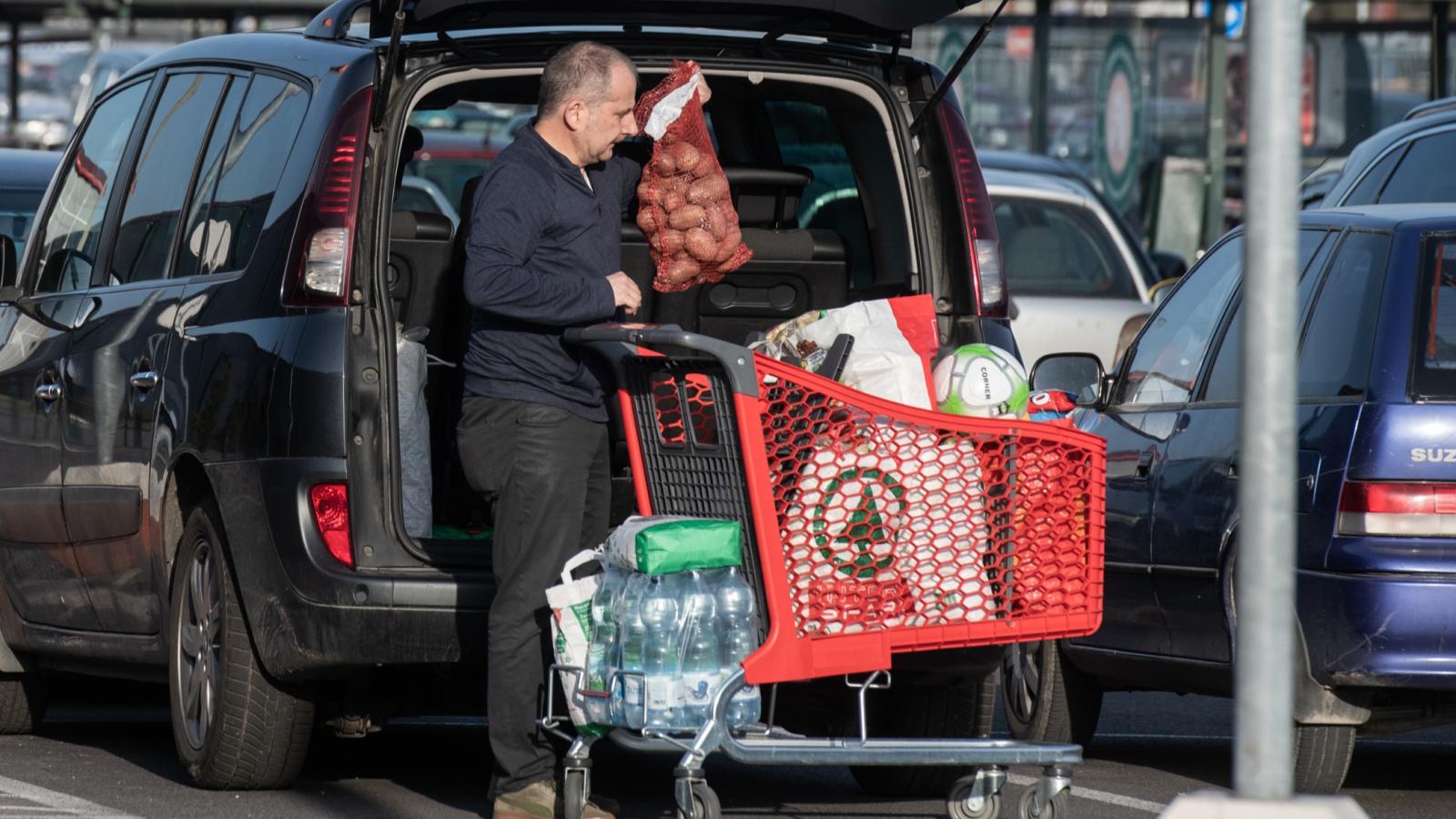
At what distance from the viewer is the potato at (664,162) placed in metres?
6.50

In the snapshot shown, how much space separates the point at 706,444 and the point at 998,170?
9514mm

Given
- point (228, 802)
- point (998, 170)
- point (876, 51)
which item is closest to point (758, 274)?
point (876, 51)

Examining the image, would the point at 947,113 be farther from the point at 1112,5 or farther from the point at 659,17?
the point at 1112,5

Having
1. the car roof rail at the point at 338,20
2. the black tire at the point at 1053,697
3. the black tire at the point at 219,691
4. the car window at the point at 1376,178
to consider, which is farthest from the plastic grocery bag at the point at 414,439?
the car window at the point at 1376,178

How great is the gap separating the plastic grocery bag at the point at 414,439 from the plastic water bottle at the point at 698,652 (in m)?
1.17

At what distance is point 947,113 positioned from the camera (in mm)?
6730

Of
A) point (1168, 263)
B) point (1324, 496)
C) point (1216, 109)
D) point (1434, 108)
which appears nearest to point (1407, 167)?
point (1434, 108)

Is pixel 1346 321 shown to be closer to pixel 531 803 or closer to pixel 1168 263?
pixel 531 803

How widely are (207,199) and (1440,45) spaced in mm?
17590

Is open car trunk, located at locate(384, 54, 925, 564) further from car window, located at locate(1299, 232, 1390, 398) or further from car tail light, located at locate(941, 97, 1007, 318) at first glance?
car window, located at locate(1299, 232, 1390, 398)

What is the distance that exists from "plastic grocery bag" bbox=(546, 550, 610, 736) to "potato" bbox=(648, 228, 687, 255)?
1.22 meters

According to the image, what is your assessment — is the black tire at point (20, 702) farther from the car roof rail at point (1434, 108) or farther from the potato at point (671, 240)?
the car roof rail at point (1434, 108)

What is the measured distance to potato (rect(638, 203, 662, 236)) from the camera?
6.59 m

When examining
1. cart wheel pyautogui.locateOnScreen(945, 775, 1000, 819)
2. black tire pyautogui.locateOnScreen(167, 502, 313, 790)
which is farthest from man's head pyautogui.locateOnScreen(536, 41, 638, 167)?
cart wheel pyautogui.locateOnScreen(945, 775, 1000, 819)
